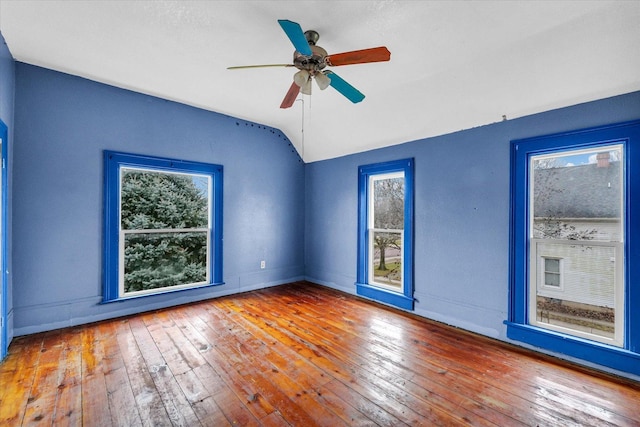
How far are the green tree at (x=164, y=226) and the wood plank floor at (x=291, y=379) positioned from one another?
0.92 m

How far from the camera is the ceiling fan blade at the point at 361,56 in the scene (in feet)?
6.29

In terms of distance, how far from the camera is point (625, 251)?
2.24 meters

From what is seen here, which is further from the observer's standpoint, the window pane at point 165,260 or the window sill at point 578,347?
the window pane at point 165,260

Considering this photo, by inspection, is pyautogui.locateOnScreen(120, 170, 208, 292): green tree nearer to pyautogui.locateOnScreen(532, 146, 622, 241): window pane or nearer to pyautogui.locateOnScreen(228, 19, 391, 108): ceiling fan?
pyautogui.locateOnScreen(228, 19, 391, 108): ceiling fan

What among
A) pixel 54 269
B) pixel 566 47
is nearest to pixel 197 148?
pixel 54 269

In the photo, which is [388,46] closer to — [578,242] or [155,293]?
[578,242]

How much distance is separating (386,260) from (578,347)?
2.30m

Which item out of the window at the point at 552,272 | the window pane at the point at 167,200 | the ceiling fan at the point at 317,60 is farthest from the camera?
the window pane at the point at 167,200

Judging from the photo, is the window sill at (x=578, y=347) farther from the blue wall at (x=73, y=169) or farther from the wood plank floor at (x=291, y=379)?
the blue wall at (x=73, y=169)

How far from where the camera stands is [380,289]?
4008 mm

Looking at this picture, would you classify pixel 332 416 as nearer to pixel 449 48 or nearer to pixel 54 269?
pixel 449 48

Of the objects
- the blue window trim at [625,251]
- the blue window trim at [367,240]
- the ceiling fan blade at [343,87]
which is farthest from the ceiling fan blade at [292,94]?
the blue window trim at [625,251]

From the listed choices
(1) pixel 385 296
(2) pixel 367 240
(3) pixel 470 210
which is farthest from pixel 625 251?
(2) pixel 367 240

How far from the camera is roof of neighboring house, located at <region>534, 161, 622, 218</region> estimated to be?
7.75ft
